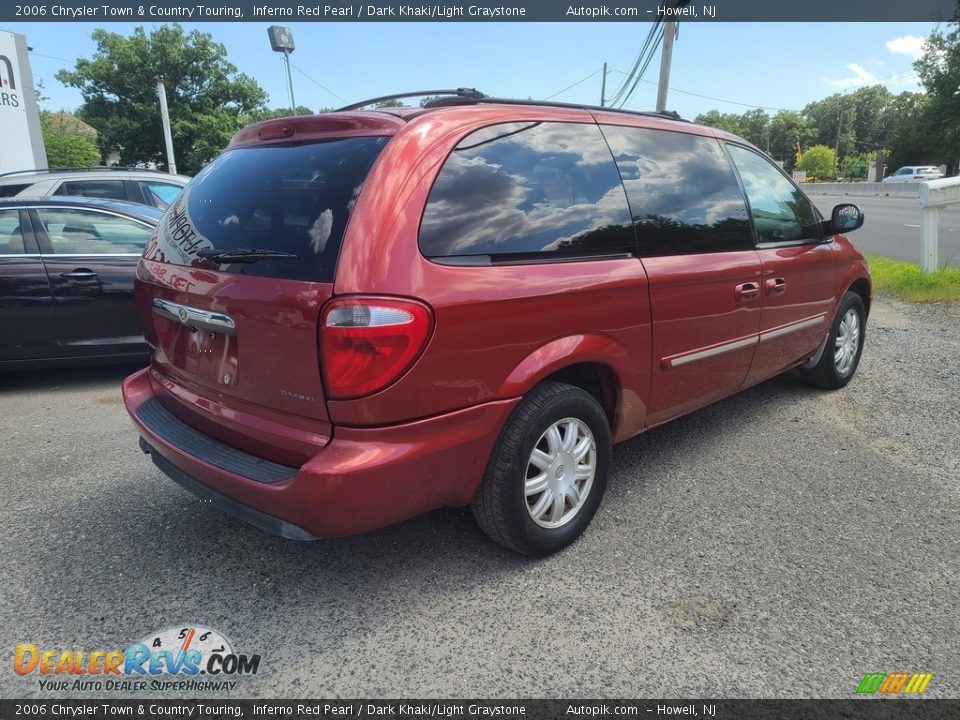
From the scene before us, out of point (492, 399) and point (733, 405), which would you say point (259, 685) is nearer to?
point (492, 399)

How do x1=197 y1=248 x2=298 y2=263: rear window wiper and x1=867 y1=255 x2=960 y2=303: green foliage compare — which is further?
x1=867 y1=255 x2=960 y2=303: green foliage

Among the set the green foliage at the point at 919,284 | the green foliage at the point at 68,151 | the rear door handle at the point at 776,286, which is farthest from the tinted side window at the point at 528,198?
the green foliage at the point at 68,151

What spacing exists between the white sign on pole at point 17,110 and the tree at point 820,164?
75.0 m

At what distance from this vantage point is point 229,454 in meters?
2.43

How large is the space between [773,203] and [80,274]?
4990 mm

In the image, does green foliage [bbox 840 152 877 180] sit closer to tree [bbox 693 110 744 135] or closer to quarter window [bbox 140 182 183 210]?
tree [bbox 693 110 744 135]

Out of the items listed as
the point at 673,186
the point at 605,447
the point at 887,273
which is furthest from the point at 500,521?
the point at 887,273

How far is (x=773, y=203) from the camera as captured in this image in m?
3.89

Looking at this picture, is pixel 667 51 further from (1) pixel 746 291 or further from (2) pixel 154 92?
(2) pixel 154 92

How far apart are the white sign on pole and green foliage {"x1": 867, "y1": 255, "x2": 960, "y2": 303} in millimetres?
15813

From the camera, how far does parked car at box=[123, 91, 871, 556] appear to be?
2.11 meters

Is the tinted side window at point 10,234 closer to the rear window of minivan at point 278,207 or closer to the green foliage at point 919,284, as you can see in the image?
the rear window of minivan at point 278,207

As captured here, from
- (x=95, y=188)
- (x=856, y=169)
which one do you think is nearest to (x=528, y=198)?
(x=95, y=188)

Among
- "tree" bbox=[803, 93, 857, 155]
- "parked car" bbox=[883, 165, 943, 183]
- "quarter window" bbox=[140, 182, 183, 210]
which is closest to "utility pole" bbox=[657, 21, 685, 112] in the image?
"quarter window" bbox=[140, 182, 183, 210]
